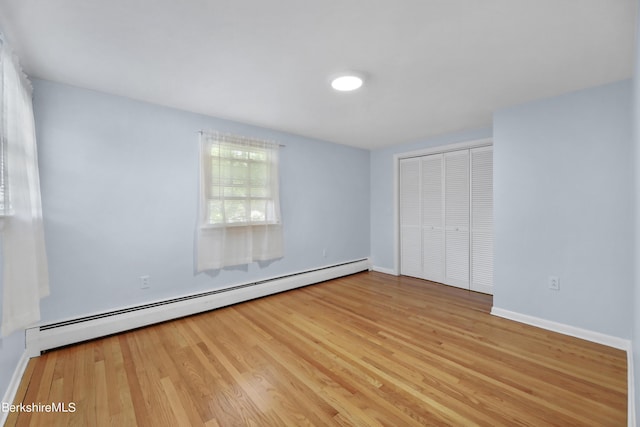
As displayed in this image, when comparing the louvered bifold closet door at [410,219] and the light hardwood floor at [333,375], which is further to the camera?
the louvered bifold closet door at [410,219]

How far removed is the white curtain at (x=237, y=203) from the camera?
10.3 feet

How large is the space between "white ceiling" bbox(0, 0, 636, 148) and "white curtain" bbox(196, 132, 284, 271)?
614 millimetres

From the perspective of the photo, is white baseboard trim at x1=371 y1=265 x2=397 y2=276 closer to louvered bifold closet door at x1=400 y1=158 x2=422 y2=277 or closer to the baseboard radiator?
louvered bifold closet door at x1=400 y1=158 x2=422 y2=277

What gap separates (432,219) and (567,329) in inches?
84.1

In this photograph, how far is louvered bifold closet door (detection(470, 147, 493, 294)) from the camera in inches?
145

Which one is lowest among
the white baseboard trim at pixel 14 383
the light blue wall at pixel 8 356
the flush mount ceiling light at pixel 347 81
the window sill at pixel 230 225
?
the white baseboard trim at pixel 14 383

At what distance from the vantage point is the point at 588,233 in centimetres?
247

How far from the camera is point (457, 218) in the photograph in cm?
403

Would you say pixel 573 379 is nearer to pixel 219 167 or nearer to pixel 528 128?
pixel 528 128

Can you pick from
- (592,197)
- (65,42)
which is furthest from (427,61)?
(65,42)

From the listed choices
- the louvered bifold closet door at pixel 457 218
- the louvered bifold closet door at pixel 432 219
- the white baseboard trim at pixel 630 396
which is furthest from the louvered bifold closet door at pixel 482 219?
the white baseboard trim at pixel 630 396

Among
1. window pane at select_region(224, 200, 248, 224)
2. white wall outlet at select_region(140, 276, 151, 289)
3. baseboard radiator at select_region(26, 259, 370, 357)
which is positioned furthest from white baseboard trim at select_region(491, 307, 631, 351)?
white wall outlet at select_region(140, 276, 151, 289)

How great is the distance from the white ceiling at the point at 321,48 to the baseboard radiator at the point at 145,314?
2.17 m

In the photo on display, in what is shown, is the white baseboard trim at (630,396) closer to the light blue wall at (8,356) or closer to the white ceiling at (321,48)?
the white ceiling at (321,48)
